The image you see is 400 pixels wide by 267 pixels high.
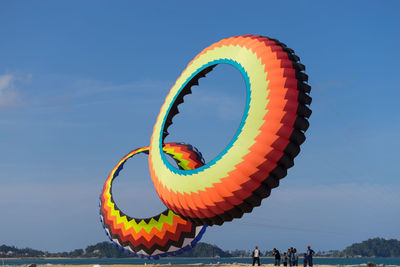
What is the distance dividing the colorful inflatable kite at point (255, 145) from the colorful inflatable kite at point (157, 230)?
6955 millimetres

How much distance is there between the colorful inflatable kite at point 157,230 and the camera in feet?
92.1

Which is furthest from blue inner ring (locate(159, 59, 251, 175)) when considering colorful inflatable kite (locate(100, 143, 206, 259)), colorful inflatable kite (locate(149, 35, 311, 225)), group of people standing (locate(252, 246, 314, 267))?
group of people standing (locate(252, 246, 314, 267))

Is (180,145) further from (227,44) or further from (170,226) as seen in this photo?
(227,44)

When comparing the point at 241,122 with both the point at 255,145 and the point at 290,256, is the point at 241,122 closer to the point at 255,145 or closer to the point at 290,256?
the point at 255,145

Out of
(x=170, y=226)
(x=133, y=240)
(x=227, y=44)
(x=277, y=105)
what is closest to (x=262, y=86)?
(x=277, y=105)

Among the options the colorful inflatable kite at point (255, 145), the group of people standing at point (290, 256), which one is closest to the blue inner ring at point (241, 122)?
the colorful inflatable kite at point (255, 145)

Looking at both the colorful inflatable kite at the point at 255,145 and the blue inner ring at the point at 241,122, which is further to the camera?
the blue inner ring at the point at 241,122

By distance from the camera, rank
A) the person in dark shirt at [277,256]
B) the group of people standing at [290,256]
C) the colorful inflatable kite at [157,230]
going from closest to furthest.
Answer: the colorful inflatable kite at [157,230] → the group of people standing at [290,256] → the person in dark shirt at [277,256]

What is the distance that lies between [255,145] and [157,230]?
39.4ft

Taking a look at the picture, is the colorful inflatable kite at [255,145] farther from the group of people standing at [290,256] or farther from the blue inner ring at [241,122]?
the group of people standing at [290,256]

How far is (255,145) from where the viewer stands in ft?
59.8

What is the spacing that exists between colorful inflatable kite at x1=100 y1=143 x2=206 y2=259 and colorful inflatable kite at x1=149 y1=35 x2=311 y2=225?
6.96 m

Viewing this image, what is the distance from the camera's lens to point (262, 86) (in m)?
19.0

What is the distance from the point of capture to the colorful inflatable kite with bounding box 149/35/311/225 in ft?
59.3
